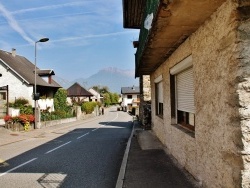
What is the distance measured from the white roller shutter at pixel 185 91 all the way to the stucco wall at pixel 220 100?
34.1 inches

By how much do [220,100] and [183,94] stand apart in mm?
3656

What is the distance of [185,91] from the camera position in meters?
7.96

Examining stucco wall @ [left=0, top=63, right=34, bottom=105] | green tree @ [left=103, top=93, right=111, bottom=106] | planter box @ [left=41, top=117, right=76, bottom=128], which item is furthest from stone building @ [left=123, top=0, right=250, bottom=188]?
green tree @ [left=103, top=93, right=111, bottom=106]

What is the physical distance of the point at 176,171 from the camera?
7398 millimetres

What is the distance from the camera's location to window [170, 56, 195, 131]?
734 centimetres

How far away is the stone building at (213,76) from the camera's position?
12.7 feet

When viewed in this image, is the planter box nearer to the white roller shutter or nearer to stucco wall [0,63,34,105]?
stucco wall [0,63,34,105]

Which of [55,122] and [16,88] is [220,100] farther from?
[16,88]

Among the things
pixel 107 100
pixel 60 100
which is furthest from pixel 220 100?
pixel 107 100

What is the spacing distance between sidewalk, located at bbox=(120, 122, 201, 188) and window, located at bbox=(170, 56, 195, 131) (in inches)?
44.6

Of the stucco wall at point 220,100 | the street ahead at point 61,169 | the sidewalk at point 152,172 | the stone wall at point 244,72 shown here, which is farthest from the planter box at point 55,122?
the stone wall at point 244,72

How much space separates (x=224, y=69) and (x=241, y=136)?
102 cm

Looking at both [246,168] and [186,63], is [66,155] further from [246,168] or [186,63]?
[246,168]

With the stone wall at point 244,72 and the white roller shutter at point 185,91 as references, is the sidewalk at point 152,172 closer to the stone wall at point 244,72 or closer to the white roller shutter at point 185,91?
the white roller shutter at point 185,91
